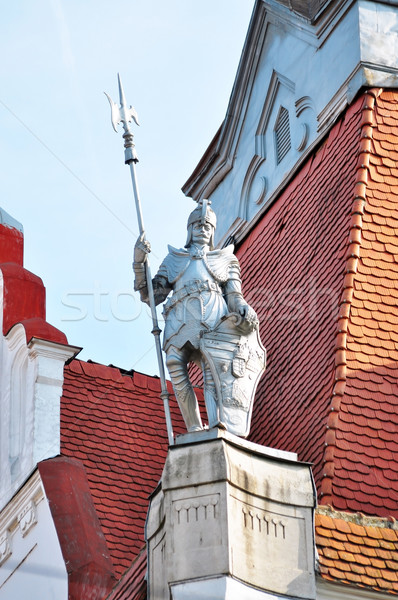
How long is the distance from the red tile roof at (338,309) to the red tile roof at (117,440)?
3.60 ft

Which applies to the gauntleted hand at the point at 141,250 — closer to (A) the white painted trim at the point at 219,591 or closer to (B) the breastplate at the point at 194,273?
(B) the breastplate at the point at 194,273

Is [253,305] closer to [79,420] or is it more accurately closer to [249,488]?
[79,420]

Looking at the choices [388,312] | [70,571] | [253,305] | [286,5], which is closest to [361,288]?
[388,312]

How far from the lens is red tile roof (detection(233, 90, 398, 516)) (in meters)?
12.9

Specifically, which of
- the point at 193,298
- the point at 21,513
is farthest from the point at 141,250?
the point at 21,513

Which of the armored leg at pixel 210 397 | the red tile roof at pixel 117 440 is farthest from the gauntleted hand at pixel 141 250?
the red tile roof at pixel 117 440

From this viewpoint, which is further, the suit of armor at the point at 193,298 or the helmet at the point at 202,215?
the helmet at the point at 202,215

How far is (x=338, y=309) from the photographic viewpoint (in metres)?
14.1

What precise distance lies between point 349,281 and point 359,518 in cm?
267

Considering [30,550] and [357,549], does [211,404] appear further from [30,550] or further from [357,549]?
[30,550]

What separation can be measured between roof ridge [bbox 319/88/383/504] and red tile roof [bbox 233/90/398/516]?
0.03 ft

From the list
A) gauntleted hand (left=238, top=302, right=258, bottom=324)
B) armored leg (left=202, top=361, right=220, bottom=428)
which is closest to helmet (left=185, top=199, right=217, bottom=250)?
gauntleted hand (left=238, top=302, right=258, bottom=324)

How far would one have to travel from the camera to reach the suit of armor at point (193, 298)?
12.9 m

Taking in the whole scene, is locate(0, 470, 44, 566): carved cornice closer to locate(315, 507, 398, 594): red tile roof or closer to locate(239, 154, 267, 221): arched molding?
locate(315, 507, 398, 594): red tile roof
